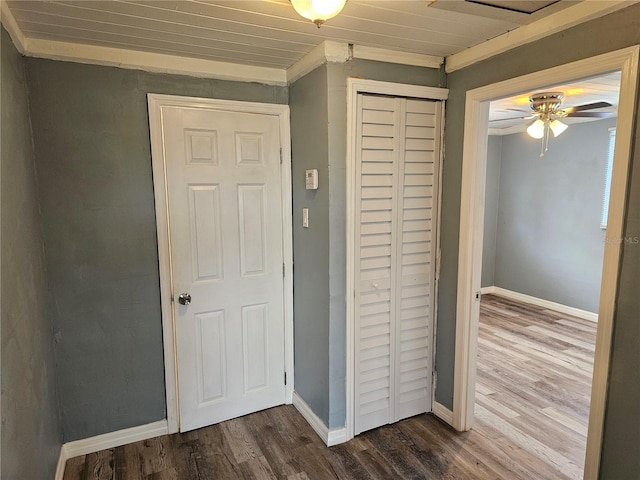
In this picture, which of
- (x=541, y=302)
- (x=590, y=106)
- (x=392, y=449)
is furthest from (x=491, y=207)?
(x=392, y=449)

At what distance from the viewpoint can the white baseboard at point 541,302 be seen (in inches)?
185

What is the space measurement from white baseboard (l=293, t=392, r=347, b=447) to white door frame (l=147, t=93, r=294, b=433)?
10.3 inches

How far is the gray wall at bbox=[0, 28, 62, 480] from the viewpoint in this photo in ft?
4.56

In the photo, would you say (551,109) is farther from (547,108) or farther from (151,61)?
(151,61)

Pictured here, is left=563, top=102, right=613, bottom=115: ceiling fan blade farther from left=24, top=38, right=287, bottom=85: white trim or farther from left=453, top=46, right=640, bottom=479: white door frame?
left=24, top=38, right=287, bottom=85: white trim

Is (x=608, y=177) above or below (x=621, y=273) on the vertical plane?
above

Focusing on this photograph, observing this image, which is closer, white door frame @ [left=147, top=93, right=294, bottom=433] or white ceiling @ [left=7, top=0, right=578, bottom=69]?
white ceiling @ [left=7, top=0, right=578, bottom=69]

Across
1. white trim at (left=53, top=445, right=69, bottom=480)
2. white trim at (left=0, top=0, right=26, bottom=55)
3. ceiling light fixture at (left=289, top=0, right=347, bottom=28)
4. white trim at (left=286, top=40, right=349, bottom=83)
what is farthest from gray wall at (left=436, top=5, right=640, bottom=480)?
white trim at (left=53, top=445, right=69, bottom=480)

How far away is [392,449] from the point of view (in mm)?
2344

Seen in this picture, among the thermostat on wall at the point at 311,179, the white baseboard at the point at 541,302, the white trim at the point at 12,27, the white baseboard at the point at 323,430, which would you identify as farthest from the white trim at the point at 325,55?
the white baseboard at the point at 541,302

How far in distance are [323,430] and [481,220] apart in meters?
1.59

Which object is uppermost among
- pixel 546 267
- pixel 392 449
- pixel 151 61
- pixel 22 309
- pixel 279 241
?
pixel 151 61

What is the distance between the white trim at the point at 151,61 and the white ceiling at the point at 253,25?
44 millimetres

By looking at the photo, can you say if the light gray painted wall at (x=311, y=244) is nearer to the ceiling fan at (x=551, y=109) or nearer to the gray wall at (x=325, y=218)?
the gray wall at (x=325, y=218)
